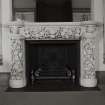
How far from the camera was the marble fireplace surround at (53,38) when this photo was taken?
3162 mm

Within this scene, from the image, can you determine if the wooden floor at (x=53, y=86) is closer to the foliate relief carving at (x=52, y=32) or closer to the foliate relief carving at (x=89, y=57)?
the foliate relief carving at (x=89, y=57)

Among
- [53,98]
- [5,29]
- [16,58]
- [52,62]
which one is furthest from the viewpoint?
[52,62]

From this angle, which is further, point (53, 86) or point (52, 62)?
point (52, 62)

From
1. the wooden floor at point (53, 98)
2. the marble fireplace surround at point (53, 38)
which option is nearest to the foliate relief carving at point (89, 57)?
the marble fireplace surround at point (53, 38)

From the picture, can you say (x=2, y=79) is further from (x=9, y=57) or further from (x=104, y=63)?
(x=104, y=63)

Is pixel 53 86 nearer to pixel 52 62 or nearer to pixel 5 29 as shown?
pixel 52 62

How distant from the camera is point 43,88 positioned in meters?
3.13

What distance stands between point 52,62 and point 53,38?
48 cm

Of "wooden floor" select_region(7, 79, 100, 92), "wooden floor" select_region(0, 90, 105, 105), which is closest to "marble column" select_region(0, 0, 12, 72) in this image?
"wooden floor" select_region(7, 79, 100, 92)

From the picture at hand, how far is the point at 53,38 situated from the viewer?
3.27 m

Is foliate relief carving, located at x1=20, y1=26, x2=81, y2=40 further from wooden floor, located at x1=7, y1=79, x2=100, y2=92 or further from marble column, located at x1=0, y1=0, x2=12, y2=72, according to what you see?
wooden floor, located at x1=7, y1=79, x2=100, y2=92

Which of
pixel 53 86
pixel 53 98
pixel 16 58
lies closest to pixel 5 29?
pixel 16 58

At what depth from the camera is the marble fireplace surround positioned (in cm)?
316

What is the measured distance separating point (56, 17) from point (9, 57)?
1.04 meters
